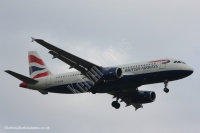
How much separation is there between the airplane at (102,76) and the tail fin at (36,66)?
2.04 meters

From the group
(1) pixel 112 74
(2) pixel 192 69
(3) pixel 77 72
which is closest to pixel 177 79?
(2) pixel 192 69

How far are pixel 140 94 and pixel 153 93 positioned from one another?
A: 5.51 ft

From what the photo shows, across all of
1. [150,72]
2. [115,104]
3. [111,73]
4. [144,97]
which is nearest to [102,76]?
[111,73]

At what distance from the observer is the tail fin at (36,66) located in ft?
214

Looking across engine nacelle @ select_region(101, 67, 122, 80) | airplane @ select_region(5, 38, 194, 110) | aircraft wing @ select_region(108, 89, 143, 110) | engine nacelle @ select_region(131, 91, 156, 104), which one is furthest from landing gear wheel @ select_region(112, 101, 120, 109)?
engine nacelle @ select_region(101, 67, 122, 80)

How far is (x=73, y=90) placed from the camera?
2346 inches

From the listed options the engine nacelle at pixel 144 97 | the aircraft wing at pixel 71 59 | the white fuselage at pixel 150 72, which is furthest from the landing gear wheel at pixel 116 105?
the aircraft wing at pixel 71 59

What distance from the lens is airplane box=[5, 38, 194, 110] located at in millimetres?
55625

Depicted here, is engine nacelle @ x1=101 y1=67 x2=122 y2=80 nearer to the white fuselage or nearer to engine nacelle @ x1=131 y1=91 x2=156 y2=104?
the white fuselage

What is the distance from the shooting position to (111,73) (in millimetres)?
55594

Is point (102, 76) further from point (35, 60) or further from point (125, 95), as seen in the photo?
point (35, 60)

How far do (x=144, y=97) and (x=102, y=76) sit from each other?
1012cm

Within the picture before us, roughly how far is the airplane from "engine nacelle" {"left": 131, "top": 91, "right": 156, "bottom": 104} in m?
2.77

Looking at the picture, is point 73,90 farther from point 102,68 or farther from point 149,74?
point 149,74
